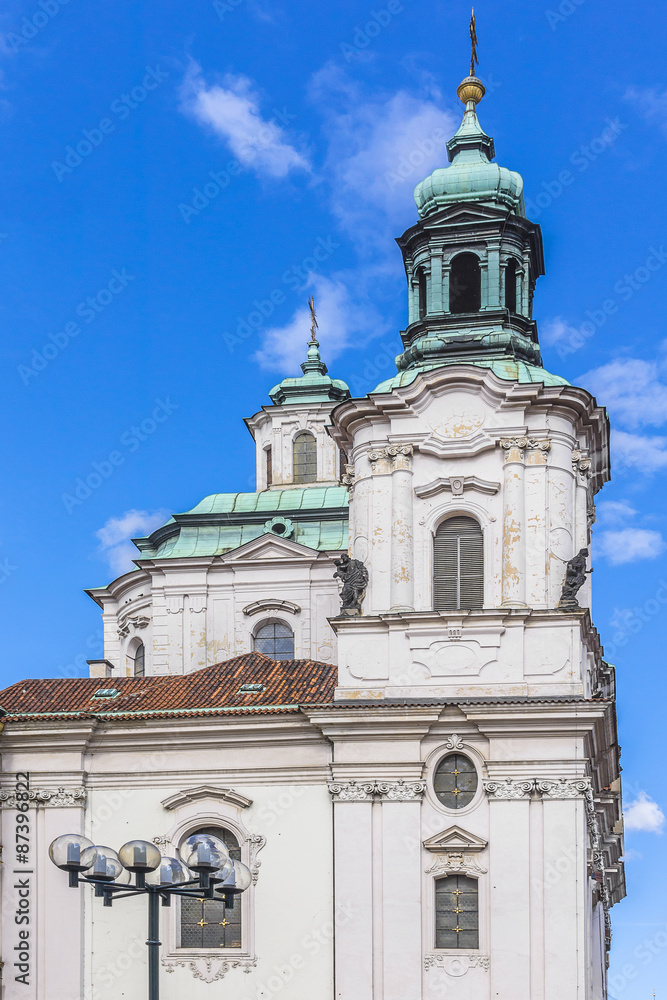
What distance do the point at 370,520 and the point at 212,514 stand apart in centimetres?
1190

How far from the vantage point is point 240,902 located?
33031 mm

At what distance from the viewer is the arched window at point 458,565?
110 feet

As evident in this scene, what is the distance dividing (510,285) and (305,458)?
12.9 metres

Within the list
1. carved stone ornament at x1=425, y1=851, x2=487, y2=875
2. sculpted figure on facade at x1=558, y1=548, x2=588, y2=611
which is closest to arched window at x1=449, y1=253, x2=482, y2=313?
sculpted figure on facade at x1=558, y1=548, x2=588, y2=611

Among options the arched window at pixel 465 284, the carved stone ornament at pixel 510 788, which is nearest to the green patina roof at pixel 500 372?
the arched window at pixel 465 284

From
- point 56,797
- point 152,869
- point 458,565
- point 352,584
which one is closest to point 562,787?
point 458,565

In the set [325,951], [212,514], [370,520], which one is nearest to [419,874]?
[325,951]

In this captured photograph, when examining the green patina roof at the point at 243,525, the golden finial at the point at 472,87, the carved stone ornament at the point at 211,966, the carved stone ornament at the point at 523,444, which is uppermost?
the golden finial at the point at 472,87

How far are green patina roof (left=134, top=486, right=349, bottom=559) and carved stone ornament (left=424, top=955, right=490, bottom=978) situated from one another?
14.8 m

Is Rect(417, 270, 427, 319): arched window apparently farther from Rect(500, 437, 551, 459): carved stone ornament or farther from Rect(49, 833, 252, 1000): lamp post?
Rect(49, 833, 252, 1000): lamp post

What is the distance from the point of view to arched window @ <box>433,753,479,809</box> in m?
32.4

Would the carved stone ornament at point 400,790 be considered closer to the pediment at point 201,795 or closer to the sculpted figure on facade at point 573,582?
the pediment at point 201,795

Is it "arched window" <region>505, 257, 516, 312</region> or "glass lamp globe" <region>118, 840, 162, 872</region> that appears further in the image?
"arched window" <region>505, 257, 516, 312</region>

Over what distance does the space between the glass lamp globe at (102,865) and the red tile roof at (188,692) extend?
36.2ft
